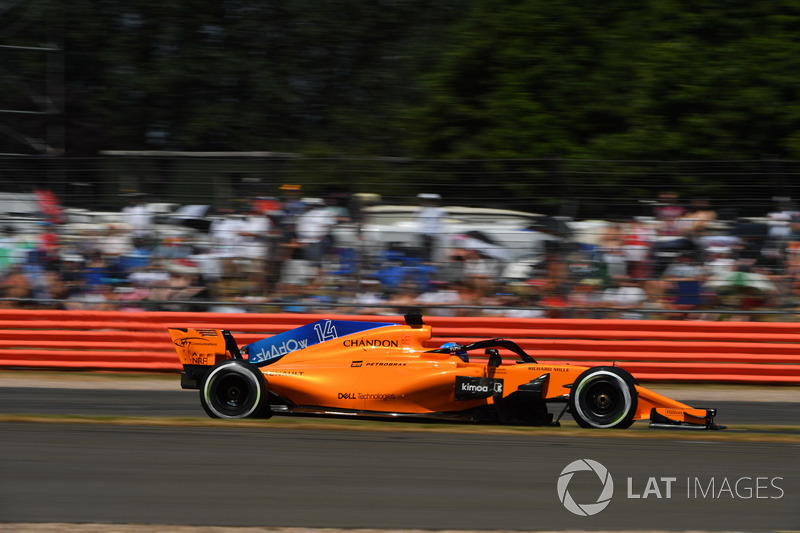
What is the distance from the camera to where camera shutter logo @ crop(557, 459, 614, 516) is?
15.9ft

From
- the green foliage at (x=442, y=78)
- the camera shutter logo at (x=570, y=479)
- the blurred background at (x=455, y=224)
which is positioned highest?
the green foliage at (x=442, y=78)

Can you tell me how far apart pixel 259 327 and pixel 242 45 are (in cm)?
1308

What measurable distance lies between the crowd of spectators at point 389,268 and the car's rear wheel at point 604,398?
3.57 meters

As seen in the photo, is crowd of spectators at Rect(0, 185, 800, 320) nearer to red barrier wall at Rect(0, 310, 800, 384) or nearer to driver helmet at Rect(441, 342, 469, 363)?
red barrier wall at Rect(0, 310, 800, 384)

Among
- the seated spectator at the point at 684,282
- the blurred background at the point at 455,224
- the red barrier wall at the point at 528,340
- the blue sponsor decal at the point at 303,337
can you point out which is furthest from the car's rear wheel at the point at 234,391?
the seated spectator at the point at 684,282

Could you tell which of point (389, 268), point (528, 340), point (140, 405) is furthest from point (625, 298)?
point (140, 405)

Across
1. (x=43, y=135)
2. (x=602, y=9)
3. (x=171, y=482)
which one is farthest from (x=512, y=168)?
(x=43, y=135)

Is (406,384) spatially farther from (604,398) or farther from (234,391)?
(604,398)

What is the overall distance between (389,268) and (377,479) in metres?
5.38

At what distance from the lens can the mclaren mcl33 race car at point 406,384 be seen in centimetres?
692

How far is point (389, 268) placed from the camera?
418 inches

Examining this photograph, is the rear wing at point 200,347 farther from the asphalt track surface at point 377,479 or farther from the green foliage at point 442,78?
the green foliage at point 442,78

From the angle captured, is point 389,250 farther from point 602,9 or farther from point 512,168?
point 602,9

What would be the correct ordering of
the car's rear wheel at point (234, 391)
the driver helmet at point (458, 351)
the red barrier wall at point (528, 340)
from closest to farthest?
the car's rear wheel at point (234, 391)
the driver helmet at point (458, 351)
the red barrier wall at point (528, 340)
